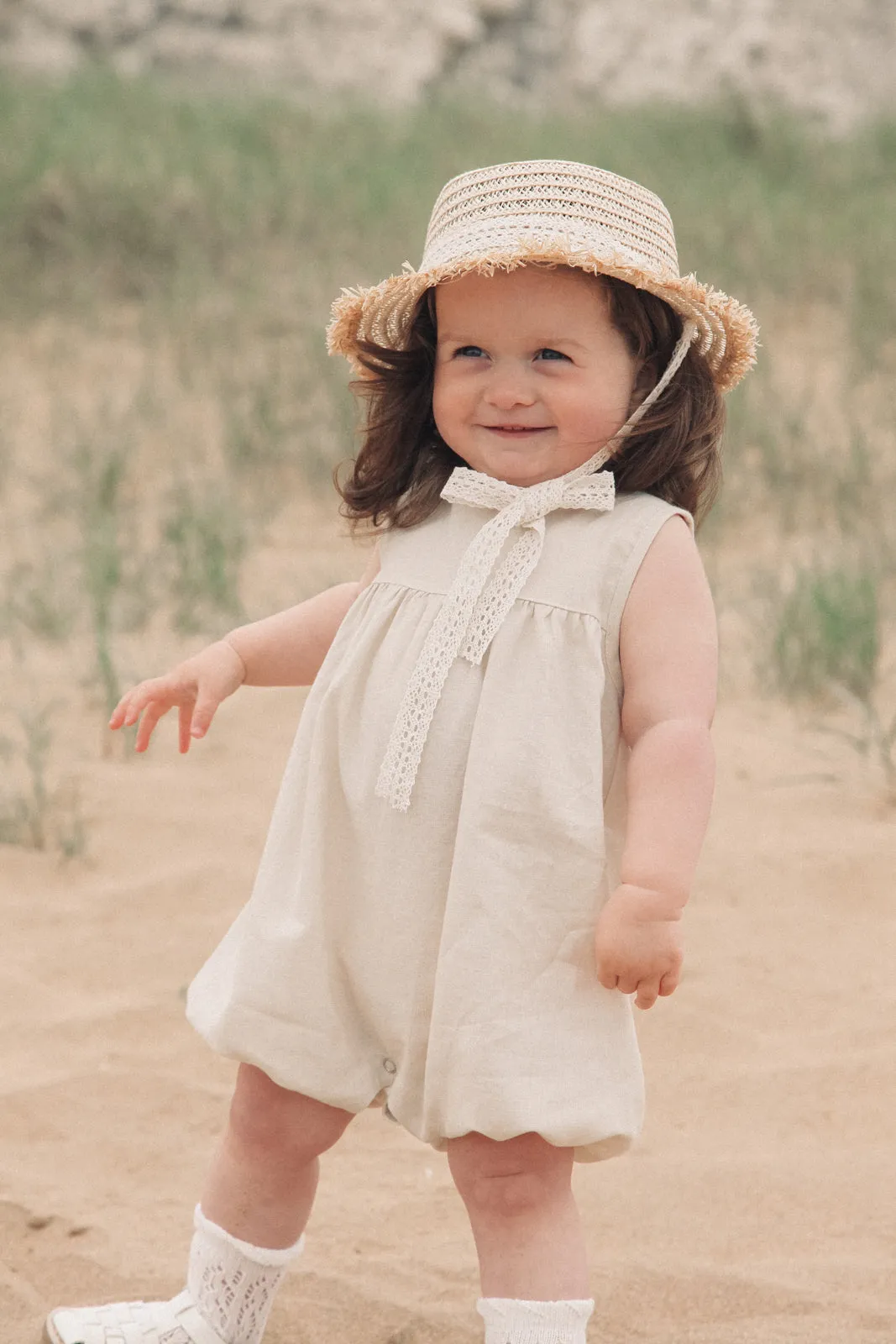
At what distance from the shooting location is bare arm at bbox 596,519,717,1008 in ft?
5.56

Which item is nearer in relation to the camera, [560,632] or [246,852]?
[560,632]

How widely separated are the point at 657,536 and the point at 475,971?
0.51m

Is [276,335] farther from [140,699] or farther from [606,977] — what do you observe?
[606,977]

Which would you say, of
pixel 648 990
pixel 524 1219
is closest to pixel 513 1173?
pixel 524 1219

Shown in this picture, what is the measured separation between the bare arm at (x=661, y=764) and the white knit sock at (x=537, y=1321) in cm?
33

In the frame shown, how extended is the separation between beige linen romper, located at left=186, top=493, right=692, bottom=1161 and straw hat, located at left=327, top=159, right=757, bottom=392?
0.22 m

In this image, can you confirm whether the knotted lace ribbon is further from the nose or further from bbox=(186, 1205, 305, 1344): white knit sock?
bbox=(186, 1205, 305, 1344): white knit sock

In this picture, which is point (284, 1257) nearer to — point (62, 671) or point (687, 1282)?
point (687, 1282)

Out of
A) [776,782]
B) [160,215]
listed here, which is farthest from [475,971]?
[160,215]

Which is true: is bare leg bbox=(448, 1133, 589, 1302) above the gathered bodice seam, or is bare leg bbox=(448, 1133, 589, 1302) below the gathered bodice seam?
below

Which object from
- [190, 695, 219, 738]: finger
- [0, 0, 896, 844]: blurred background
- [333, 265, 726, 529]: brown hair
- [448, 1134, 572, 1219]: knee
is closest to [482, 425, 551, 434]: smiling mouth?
[333, 265, 726, 529]: brown hair

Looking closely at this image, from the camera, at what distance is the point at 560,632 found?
1.81 m

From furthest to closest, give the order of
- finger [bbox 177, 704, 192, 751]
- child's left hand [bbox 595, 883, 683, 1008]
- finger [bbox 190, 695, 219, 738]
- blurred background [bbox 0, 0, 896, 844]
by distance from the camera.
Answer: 1. blurred background [bbox 0, 0, 896, 844]
2. finger [bbox 177, 704, 192, 751]
3. finger [bbox 190, 695, 219, 738]
4. child's left hand [bbox 595, 883, 683, 1008]

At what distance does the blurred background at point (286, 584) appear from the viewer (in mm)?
2383
